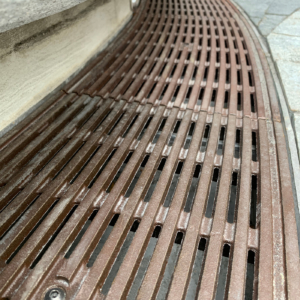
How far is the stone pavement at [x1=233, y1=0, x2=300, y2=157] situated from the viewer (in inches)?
85.8

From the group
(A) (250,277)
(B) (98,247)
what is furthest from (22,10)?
(A) (250,277)

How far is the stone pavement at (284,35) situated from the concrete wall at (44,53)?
197 cm

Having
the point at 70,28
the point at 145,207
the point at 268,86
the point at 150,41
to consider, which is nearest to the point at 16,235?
the point at 145,207

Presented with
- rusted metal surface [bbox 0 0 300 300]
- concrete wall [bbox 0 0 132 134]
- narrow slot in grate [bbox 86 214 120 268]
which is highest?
concrete wall [bbox 0 0 132 134]

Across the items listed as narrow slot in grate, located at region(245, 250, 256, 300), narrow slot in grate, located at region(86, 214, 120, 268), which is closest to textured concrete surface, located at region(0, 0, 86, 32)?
narrow slot in grate, located at region(86, 214, 120, 268)

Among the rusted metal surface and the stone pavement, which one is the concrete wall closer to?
the rusted metal surface

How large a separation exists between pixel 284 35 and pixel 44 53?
9.67 feet

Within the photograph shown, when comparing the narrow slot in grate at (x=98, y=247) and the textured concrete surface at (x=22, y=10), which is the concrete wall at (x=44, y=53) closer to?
the textured concrete surface at (x=22, y=10)

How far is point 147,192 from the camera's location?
1.63 meters

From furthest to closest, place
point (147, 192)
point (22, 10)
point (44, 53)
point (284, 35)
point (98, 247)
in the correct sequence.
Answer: point (284, 35)
point (44, 53)
point (147, 192)
point (98, 247)
point (22, 10)

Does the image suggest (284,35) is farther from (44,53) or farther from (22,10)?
(22,10)

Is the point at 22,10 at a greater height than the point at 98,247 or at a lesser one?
greater

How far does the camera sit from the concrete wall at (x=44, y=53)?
173 cm

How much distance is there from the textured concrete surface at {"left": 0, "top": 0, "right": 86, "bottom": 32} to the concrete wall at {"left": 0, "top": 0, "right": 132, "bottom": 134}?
0.63m
